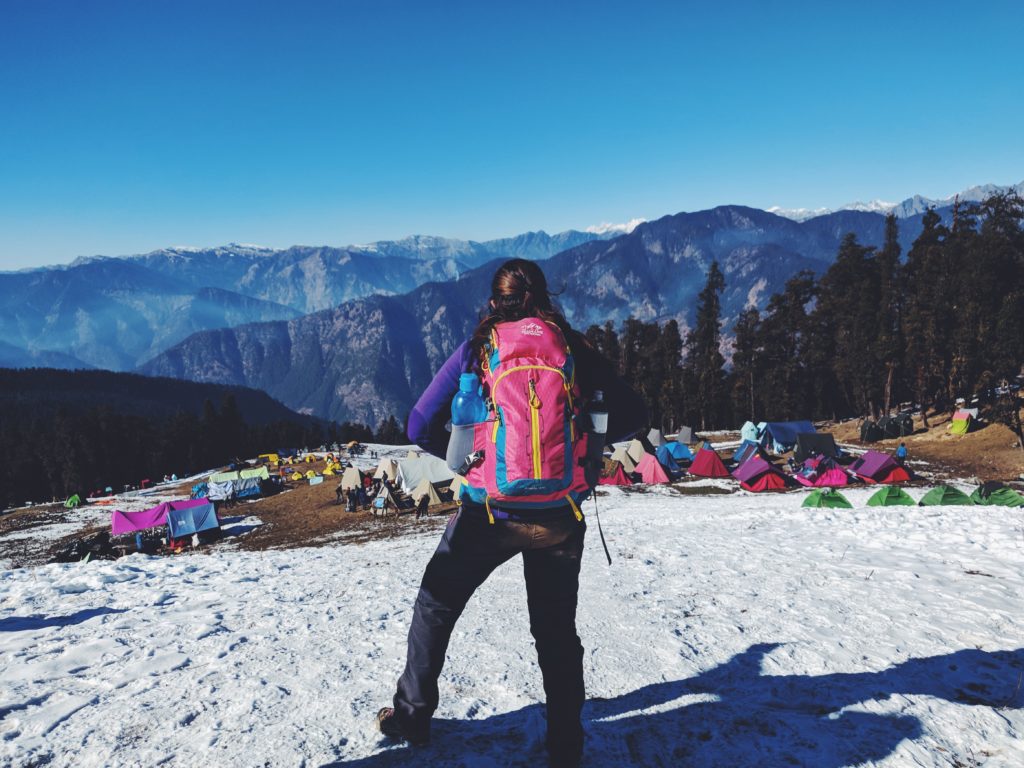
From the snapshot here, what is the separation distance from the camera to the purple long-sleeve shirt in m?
3.23

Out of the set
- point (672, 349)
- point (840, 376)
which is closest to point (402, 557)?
point (840, 376)

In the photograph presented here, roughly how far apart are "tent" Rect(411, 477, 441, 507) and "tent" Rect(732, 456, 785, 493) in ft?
53.9

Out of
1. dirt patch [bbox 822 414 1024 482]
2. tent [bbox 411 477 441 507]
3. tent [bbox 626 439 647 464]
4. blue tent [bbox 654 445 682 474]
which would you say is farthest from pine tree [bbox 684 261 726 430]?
tent [bbox 411 477 441 507]

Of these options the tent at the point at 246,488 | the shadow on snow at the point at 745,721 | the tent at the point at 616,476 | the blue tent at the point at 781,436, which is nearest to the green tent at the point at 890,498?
the tent at the point at 616,476

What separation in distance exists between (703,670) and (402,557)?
7661 millimetres

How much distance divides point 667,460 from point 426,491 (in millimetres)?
15711

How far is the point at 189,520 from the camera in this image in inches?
→ 1103

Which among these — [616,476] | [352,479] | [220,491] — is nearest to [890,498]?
[616,476]

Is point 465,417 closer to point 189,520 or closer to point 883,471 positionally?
point 189,520

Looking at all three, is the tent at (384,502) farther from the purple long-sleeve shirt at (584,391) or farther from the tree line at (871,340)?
the tree line at (871,340)

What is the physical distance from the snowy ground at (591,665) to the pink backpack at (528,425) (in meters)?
1.85

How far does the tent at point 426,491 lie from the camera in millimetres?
29625

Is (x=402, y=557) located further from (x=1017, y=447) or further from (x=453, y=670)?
(x=1017, y=447)

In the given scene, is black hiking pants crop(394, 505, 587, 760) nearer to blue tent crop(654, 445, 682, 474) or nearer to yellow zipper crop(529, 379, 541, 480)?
yellow zipper crop(529, 379, 541, 480)
